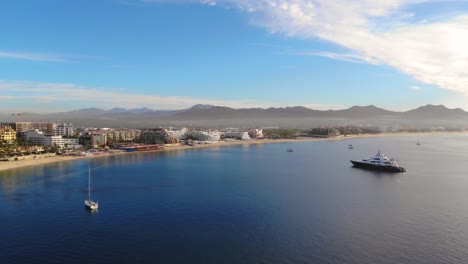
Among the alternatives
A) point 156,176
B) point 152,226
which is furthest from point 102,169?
point 152,226

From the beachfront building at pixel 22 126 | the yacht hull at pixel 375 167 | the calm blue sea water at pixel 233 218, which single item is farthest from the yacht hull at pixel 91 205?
the beachfront building at pixel 22 126

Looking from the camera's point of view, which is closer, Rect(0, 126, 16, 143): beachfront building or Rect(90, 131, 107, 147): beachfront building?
Rect(0, 126, 16, 143): beachfront building

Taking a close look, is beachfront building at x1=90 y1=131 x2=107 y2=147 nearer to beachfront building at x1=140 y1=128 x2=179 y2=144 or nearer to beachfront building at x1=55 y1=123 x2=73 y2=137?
beachfront building at x1=140 y1=128 x2=179 y2=144

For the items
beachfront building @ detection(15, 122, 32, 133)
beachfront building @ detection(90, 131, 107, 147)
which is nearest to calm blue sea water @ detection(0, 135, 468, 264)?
beachfront building @ detection(90, 131, 107, 147)

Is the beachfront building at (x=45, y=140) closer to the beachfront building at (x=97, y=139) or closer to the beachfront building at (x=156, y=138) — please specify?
the beachfront building at (x=97, y=139)

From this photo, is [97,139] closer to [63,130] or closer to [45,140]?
[45,140]

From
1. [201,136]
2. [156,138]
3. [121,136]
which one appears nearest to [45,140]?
[121,136]
